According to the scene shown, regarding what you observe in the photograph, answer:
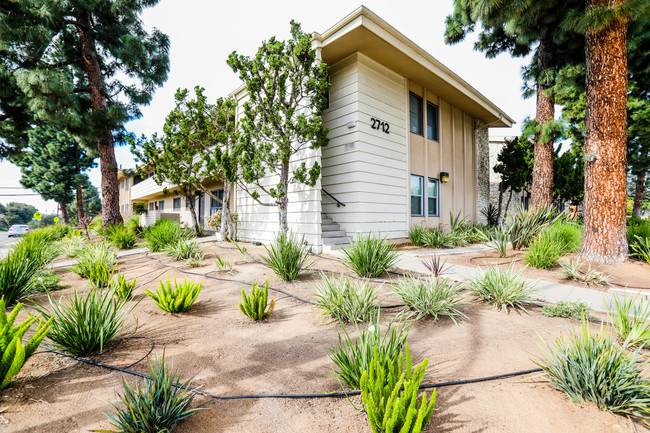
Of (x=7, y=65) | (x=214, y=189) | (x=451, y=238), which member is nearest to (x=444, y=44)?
(x=451, y=238)

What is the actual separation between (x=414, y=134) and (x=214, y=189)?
9419 millimetres

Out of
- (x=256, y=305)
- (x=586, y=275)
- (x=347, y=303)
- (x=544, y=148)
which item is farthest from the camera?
(x=544, y=148)

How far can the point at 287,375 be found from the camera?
7.17ft

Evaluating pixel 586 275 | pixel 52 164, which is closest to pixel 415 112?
pixel 586 275

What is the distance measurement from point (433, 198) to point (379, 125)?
3.78 meters

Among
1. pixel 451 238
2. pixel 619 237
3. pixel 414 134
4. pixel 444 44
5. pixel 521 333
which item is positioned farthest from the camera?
pixel 444 44

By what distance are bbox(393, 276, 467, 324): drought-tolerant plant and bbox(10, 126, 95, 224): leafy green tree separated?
23.5m

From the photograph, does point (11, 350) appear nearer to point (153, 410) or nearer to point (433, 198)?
point (153, 410)

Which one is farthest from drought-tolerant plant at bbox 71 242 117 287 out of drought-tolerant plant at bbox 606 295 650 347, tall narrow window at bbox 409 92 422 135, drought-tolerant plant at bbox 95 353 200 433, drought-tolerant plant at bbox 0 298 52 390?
tall narrow window at bbox 409 92 422 135

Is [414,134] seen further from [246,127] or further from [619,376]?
[619,376]

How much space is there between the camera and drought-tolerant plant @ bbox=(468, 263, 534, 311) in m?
3.38

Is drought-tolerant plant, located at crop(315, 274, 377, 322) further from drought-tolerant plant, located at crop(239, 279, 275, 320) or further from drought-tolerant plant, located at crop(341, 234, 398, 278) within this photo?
drought-tolerant plant, located at crop(341, 234, 398, 278)

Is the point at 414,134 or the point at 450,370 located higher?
the point at 414,134

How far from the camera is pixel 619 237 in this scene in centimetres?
504
